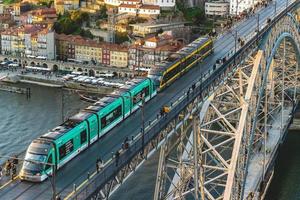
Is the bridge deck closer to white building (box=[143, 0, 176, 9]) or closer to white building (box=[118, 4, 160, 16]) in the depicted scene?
white building (box=[118, 4, 160, 16])

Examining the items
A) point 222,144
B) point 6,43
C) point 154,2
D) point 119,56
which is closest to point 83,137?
point 222,144

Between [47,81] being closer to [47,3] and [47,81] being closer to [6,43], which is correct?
[6,43]

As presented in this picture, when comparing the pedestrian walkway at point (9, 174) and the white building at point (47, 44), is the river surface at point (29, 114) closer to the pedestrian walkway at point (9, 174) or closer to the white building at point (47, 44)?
the white building at point (47, 44)

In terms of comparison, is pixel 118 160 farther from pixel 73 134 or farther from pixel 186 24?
pixel 186 24

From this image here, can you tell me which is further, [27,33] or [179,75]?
[27,33]

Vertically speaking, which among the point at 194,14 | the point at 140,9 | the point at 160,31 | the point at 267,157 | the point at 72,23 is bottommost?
the point at 267,157

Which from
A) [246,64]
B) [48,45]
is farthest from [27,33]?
[246,64]

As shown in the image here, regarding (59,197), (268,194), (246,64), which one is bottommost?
(268,194)

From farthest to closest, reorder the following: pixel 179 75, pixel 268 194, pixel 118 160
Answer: pixel 268 194 → pixel 179 75 → pixel 118 160
